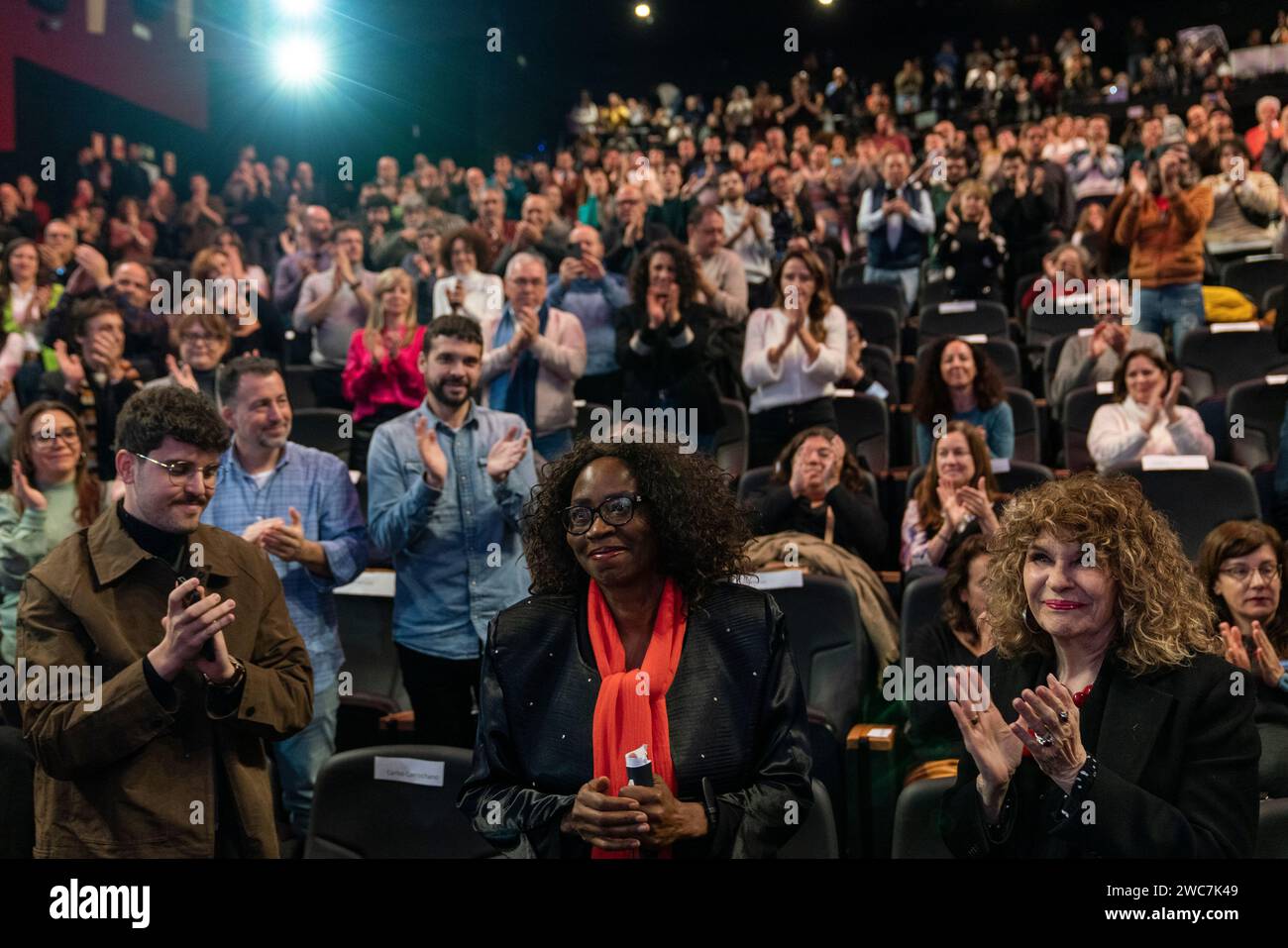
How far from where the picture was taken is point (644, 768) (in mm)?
1696

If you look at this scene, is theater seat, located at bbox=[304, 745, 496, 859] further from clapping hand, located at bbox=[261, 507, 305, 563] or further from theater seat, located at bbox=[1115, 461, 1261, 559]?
theater seat, located at bbox=[1115, 461, 1261, 559]

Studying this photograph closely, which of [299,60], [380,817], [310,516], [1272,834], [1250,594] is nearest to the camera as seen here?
[1272,834]

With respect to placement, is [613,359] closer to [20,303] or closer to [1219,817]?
[20,303]

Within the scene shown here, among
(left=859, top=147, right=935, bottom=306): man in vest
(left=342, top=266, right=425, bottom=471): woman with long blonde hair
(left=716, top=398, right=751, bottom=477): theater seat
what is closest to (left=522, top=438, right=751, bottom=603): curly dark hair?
(left=342, top=266, right=425, bottom=471): woman with long blonde hair

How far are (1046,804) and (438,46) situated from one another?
12.2 metres

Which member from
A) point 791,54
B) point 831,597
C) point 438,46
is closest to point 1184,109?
point 791,54

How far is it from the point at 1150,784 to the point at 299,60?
11137 millimetres

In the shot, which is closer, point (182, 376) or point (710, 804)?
point (710, 804)

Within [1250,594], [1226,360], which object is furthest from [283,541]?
[1226,360]

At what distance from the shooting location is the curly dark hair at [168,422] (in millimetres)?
2131

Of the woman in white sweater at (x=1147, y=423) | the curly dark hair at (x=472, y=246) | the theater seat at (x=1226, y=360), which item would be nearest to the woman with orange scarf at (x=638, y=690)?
the woman in white sweater at (x=1147, y=423)

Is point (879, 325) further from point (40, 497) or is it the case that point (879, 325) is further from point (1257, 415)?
point (40, 497)

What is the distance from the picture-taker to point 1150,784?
5.51 feet

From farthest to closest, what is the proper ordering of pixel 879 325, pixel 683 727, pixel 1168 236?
pixel 879 325 < pixel 1168 236 < pixel 683 727
